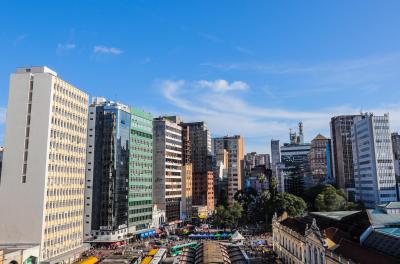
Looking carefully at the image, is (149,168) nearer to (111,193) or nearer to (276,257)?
(111,193)

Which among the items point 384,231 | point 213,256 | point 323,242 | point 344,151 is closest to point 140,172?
point 213,256

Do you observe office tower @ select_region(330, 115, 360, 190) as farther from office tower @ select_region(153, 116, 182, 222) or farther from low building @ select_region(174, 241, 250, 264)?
low building @ select_region(174, 241, 250, 264)

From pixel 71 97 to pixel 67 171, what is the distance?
17607 millimetres

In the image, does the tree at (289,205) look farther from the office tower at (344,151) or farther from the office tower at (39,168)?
the office tower at (39,168)

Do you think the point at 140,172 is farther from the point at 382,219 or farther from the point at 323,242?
the point at 382,219

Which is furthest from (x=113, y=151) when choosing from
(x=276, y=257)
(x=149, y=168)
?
(x=276, y=257)

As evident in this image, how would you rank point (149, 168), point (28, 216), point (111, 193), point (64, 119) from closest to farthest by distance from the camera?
point (28, 216), point (64, 119), point (111, 193), point (149, 168)

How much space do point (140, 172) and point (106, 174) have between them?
49.3 feet

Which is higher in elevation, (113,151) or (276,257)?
(113,151)

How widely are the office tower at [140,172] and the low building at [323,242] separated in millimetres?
46800

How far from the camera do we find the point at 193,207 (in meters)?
158

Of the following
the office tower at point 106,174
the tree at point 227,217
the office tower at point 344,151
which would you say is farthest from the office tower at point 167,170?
the office tower at point 344,151

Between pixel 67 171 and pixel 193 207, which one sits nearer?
pixel 67 171

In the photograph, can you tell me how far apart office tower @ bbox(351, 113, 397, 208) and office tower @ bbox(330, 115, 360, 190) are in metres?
34.7
